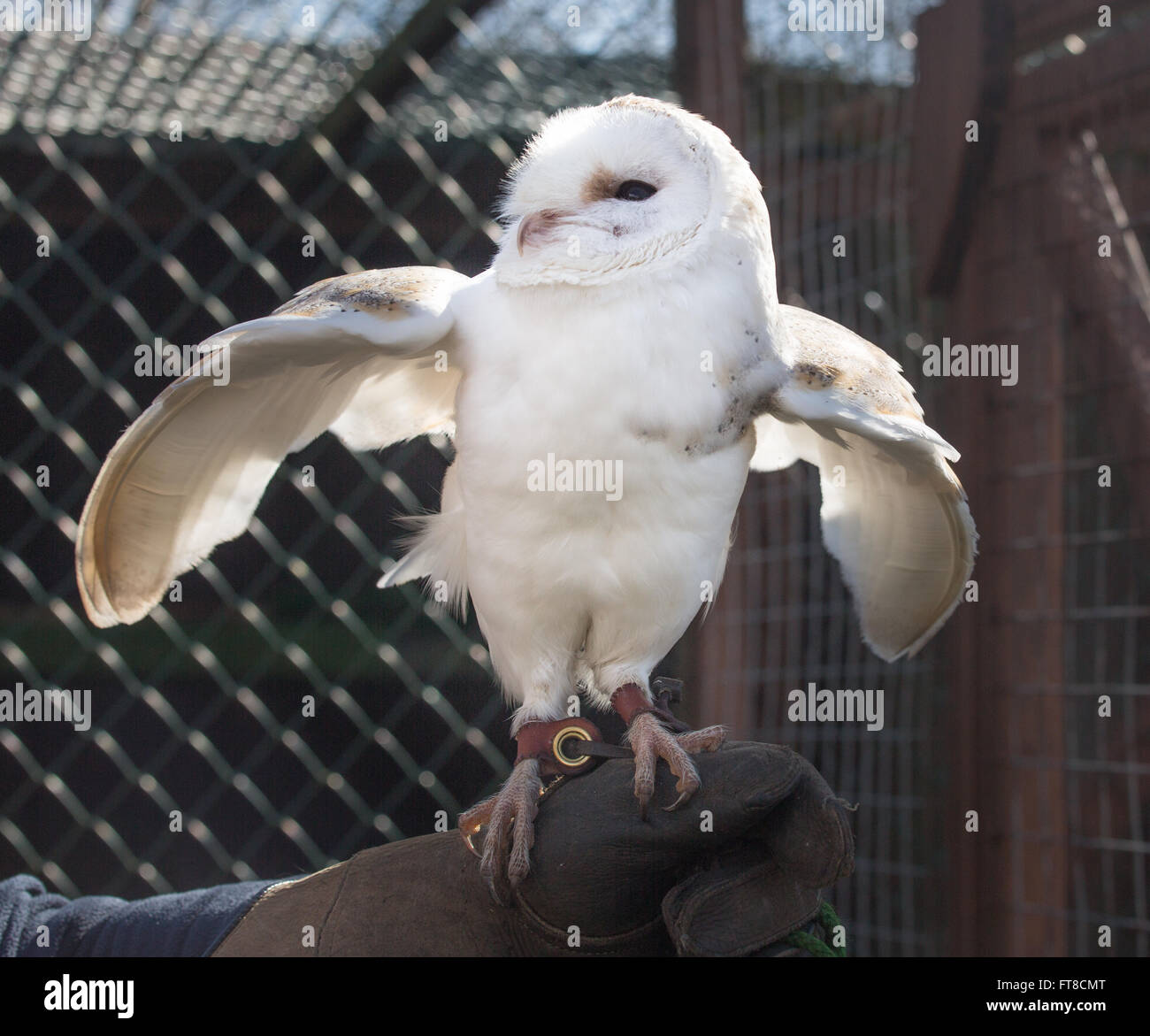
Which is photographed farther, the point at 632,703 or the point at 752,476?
the point at 752,476

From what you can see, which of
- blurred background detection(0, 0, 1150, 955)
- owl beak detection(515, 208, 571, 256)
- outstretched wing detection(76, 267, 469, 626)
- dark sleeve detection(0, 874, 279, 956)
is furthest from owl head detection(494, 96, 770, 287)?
dark sleeve detection(0, 874, 279, 956)

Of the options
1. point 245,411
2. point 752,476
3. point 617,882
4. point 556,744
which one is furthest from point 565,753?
point 752,476

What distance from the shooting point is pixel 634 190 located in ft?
3.66

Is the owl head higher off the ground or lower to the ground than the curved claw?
higher

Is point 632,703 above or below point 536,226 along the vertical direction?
below

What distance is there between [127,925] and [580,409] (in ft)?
2.57

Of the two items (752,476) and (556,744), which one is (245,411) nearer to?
(556,744)

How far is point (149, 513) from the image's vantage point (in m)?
1.15

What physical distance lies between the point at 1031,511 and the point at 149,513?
1.27 meters

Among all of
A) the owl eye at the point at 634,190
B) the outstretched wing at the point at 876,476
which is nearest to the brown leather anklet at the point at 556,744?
the outstretched wing at the point at 876,476

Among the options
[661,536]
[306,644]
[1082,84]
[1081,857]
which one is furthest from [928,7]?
[306,644]

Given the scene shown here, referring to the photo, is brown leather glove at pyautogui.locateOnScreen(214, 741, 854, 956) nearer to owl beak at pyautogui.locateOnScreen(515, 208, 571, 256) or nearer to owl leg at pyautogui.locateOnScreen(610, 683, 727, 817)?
owl leg at pyautogui.locateOnScreen(610, 683, 727, 817)

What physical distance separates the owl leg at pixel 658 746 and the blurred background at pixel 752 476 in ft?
2.05

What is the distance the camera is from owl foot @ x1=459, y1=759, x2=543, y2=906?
1.06 m
